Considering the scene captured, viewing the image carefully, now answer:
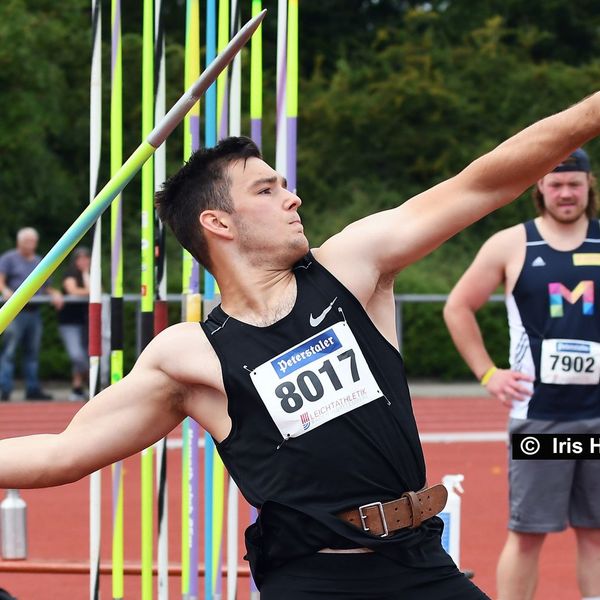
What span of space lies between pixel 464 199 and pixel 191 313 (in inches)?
78.6

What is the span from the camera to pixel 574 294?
221 inches

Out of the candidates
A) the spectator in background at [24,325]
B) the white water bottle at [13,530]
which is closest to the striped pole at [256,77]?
the white water bottle at [13,530]

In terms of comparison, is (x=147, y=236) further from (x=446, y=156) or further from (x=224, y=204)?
(x=446, y=156)

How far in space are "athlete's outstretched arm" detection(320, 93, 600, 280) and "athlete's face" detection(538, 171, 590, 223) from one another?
2.13 m

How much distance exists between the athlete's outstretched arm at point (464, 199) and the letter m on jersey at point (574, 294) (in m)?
2.09

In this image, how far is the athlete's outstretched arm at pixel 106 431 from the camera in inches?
142

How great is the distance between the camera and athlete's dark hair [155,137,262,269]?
372 centimetres

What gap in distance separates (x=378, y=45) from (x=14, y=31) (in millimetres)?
8863

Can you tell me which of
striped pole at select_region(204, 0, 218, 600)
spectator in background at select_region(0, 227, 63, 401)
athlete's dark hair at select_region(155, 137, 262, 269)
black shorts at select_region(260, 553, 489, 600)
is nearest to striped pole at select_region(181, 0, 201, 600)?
striped pole at select_region(204, 0, 218, 600)

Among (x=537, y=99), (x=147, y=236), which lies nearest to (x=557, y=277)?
(x=147, y=236)

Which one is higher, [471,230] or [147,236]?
[471,230]

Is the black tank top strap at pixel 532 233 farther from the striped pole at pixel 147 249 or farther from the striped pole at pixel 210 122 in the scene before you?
the striped pole at pixel 147 249

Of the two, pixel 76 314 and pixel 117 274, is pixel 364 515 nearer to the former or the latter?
pixel 117 274

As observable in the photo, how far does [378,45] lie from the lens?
82.7ft
